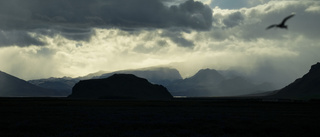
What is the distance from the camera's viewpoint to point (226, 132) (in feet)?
158

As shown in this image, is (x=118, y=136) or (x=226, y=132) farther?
(x=226, y=132)

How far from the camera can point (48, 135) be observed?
4281 centimetres

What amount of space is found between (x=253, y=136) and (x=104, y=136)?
20242 millimetres

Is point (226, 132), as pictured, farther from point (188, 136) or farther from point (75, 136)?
point (75, 136)

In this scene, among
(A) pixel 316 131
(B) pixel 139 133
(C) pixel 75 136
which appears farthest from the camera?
(A) pixel 316 131

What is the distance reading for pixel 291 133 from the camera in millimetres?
47125

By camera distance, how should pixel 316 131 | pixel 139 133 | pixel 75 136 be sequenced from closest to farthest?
pixel 75 136
pixel 139 133
pixel 316 131

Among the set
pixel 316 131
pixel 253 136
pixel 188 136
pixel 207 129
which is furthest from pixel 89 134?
pixel 316 131

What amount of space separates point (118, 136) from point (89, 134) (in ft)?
14.5

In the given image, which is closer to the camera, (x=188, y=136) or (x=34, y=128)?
(x=188, y=136)

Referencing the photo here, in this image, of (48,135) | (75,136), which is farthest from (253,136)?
(48,135)

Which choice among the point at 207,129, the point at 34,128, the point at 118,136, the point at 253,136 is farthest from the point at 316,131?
the point at 34,128

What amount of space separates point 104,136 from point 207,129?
17.3 metres

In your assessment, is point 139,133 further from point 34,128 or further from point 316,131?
point 316,131
